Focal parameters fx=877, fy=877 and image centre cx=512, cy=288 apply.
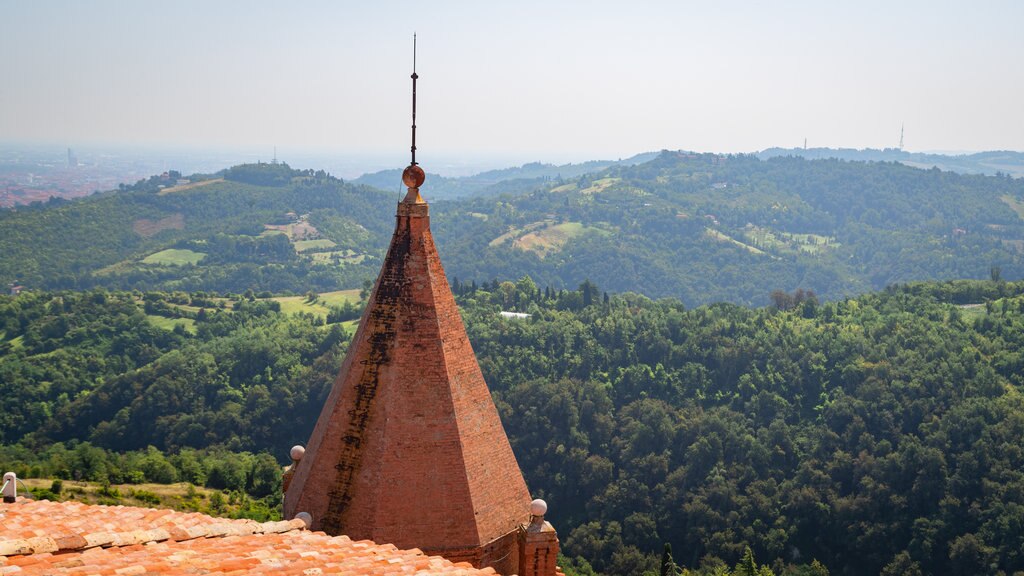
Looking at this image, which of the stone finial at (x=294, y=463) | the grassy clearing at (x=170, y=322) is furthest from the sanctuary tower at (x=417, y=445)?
the grassy clearing at (x=170, y=322)

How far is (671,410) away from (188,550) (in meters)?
79.0

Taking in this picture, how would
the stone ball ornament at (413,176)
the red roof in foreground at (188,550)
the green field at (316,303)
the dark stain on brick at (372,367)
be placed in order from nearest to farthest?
the red roof in foreground at (188,550) < the dark stain on brick at (372,367) < the stone ball ornament at (413,176) < the green field at (316,303)

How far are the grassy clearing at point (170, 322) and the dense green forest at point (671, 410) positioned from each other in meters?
0.58

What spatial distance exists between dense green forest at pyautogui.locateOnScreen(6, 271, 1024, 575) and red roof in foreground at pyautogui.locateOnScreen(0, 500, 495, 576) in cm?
5279

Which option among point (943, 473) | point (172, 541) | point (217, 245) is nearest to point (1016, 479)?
point (943, 473)

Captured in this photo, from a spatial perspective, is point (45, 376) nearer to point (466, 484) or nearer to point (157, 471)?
point (157, 471)

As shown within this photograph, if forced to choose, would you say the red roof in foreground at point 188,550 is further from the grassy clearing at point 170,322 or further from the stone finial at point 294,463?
the grassy clearing at point 170,322

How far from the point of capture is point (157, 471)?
6197 centimetres

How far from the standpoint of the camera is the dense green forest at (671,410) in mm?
64375

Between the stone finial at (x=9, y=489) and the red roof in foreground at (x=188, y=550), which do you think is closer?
the red roof in foreground at (x=188, y=550)

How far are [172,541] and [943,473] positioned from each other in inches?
2634

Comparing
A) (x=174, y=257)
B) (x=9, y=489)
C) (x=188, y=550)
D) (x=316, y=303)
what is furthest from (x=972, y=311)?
(x=174, y=257)

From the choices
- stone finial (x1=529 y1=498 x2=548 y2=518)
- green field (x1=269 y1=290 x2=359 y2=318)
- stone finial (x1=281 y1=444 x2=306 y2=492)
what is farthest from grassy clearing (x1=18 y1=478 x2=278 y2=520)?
green field (x1=269 y1=290 x2=359 y2=318)

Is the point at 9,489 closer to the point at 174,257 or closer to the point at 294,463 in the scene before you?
the point at 294,463
